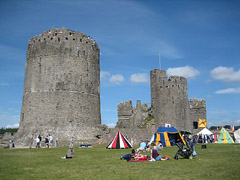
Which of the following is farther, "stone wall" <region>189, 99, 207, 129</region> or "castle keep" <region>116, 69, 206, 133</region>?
"stone wall" <region>189, 99, 207, 129</region>

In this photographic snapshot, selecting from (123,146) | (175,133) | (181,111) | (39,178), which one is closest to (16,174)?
(39,178)

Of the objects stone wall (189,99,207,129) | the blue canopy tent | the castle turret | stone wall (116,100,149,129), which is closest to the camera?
the blue canopy tent

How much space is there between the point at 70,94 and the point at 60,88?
1393 millimetres

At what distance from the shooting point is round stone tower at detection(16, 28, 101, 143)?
2866cm

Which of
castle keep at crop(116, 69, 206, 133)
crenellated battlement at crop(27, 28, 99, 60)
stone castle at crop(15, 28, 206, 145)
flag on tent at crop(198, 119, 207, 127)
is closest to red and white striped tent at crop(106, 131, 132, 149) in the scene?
stone castle at crop(15, 28, 206, 145)

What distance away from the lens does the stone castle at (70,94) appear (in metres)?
28.8

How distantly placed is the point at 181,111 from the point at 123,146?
44.8ft

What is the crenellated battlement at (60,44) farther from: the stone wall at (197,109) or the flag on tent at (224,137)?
the flag on tent at (224,137)

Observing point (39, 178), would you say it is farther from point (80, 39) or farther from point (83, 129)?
point (80, 39)

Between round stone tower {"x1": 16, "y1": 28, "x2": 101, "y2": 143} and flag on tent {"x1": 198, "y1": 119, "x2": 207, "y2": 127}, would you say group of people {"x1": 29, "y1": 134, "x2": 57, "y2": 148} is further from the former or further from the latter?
flag on tent {"x1": 198, "y1": 119, "x2": 207, "y2": 127}

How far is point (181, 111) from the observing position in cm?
3319

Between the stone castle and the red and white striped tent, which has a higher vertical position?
the stone castle

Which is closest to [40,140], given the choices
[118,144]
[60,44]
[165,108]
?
[118,144]

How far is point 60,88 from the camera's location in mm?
29422
